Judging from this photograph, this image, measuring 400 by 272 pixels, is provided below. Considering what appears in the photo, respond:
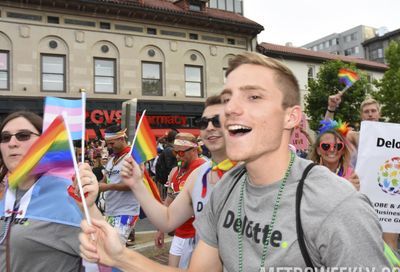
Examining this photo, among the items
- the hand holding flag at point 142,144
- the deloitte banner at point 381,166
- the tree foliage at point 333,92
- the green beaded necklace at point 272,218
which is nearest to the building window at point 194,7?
the tree foliage at point 333,92

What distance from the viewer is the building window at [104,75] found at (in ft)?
70.8

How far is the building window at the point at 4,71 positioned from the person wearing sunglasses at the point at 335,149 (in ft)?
60.1

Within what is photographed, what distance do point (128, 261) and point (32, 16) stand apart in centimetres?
2088

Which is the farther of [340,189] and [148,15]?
[148,15]

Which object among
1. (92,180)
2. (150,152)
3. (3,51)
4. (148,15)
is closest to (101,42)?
(148,15)

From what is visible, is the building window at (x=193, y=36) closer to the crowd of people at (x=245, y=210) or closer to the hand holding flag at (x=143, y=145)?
the hand holding flag at (x=143, y=145)

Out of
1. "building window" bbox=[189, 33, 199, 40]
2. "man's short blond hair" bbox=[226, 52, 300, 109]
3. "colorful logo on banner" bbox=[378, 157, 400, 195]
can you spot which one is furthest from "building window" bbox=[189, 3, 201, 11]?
"man's short blond hair" bbox=[226, 52, 300, 109]

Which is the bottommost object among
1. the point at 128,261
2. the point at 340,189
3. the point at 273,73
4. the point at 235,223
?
the point at 128,261

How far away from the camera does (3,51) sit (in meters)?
19.2

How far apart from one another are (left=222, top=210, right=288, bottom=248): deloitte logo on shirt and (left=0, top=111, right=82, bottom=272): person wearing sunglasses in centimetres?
111

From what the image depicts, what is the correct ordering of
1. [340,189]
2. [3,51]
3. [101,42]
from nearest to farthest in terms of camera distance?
[340,189], [3,51], [101,42]

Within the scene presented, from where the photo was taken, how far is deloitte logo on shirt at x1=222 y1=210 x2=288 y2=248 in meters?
1.65

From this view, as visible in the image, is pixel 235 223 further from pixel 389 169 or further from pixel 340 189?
pixel 389 169

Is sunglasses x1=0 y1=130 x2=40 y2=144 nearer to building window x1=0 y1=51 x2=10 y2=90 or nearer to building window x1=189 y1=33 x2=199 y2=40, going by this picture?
building window x1=0 y1=51 x2=10 y2=90
